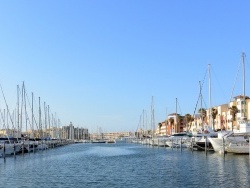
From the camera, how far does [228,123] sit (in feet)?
481

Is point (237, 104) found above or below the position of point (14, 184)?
above

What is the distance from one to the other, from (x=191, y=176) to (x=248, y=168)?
8.76 meters

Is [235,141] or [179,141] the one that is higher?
[235,141]

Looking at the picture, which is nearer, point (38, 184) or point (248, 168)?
point (38, 184)

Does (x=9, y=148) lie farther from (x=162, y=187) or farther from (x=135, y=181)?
(x=162, y=187)

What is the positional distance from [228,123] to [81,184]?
386 feet

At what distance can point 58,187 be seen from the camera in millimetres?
34750

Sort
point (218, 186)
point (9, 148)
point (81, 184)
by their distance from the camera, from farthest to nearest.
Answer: point (9, 148)
point (81, 184)
point (218, 186)

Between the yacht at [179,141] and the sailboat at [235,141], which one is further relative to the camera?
the yacht at [179,141]

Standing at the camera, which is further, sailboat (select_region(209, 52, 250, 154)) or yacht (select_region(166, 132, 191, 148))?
yacht (select_region(166, 132, 191, 148))

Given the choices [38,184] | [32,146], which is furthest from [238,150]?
[32,146]

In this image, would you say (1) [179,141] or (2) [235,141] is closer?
(2) [235,141]

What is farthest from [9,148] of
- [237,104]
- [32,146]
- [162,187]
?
[237,104]

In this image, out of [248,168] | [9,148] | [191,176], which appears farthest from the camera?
[9,148]
